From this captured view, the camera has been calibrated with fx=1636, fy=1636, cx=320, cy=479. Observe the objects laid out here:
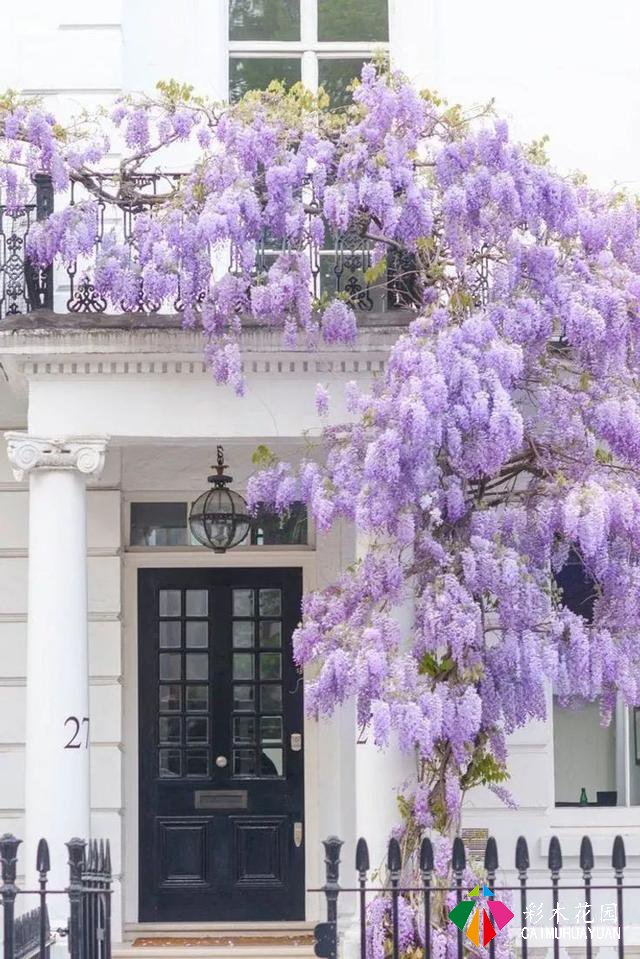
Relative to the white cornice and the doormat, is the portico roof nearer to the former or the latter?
the white cornice

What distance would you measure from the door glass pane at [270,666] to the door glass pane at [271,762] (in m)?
0.55

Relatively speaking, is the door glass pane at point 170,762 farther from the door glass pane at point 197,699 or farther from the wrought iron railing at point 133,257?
the wrought iron railing at point 133,257

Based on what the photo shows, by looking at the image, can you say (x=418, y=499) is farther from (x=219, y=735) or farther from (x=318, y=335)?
(x=219, y=735)

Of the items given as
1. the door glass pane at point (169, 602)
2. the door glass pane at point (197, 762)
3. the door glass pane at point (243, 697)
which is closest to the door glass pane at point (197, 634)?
the door glass pane at point (169, 602)

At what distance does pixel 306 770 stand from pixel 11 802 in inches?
84.7

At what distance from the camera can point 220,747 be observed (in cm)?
1216

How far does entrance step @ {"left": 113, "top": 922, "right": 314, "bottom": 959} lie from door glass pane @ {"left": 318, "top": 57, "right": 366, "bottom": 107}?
599cm

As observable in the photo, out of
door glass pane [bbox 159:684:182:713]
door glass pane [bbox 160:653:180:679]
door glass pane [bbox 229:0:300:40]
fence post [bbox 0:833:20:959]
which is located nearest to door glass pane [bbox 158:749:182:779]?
door glass pane [bbox 159:684:182:713]

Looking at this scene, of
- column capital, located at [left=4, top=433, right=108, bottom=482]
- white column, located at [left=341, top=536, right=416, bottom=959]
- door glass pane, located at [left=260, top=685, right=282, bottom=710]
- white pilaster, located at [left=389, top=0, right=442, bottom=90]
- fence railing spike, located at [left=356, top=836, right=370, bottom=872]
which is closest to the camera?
fence railing spike, located at [left=356, top=836, right=370, bottom=872]

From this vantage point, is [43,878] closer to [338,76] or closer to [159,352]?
[159,352]

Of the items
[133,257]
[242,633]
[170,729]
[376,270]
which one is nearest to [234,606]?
[242,633]

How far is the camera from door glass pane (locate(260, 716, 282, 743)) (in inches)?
480

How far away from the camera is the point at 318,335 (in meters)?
9.78

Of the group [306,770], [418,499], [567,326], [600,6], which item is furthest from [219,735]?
[600,6]
